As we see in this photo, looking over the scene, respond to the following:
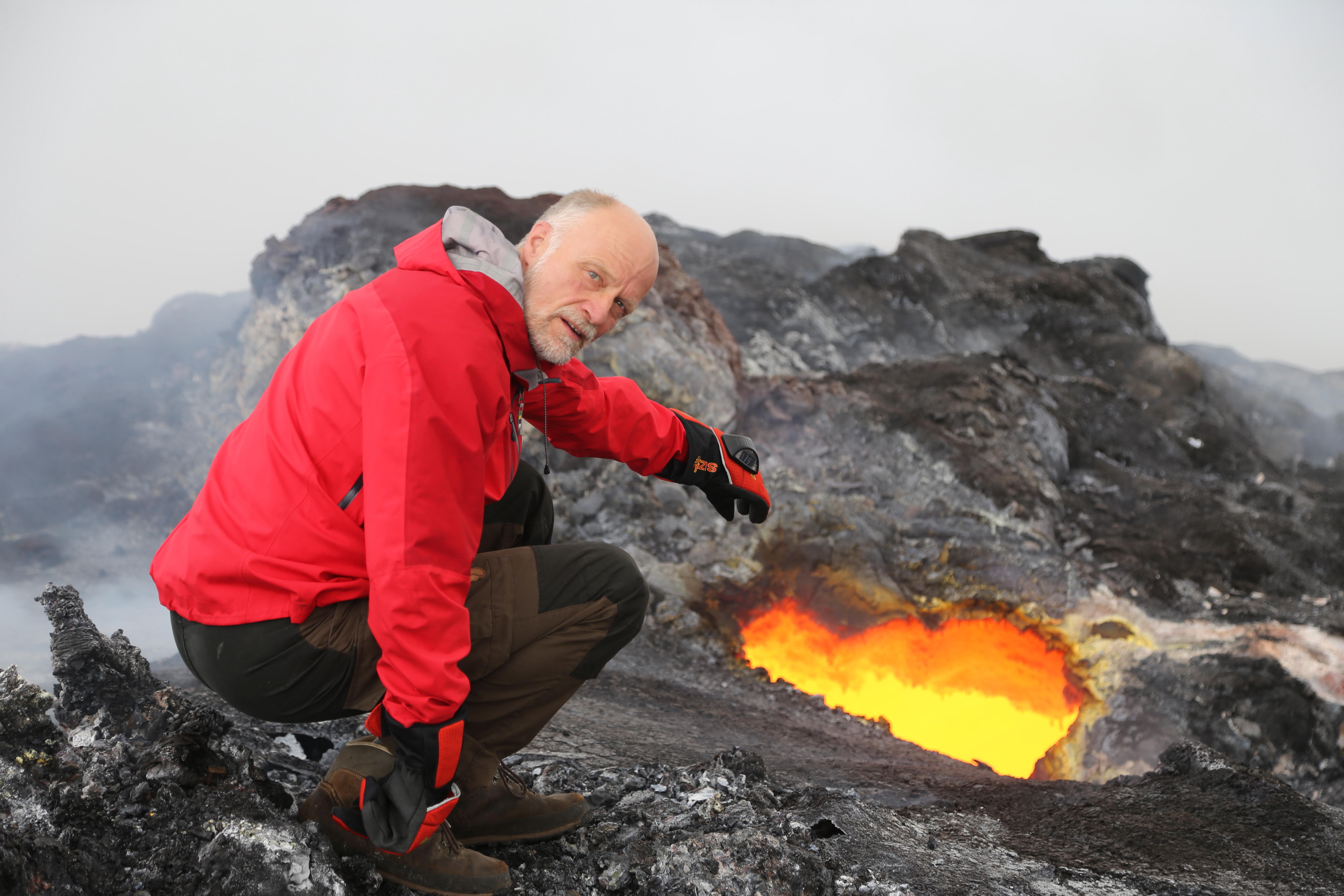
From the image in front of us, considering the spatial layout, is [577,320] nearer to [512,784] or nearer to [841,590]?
[512,784]

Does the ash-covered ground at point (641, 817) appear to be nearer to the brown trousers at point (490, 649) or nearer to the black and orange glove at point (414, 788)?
the black and orange glove at point (414, 788)

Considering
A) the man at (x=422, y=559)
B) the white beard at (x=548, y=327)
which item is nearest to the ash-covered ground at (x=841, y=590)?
the man at (x=422, y=559)

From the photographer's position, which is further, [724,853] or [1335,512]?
[1335,512]

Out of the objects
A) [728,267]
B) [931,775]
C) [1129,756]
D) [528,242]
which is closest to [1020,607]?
[1129,756]

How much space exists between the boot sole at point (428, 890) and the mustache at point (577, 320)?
1.47m

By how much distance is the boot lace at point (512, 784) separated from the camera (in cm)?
229

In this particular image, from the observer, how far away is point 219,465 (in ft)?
6.69

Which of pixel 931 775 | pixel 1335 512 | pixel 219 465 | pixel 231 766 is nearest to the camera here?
pixel 219 465

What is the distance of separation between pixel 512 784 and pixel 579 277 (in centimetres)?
150

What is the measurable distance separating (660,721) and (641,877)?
1.93 meters

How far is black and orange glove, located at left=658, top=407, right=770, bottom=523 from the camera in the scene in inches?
112

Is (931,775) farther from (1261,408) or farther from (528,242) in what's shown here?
(1261,408)

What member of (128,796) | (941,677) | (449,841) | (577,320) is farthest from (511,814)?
(941,677)

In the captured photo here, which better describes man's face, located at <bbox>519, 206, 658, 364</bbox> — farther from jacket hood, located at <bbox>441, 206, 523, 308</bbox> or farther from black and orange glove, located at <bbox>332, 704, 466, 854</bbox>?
black and orange glove, located at <bbox>332, 704, 466, 854</bbox>
